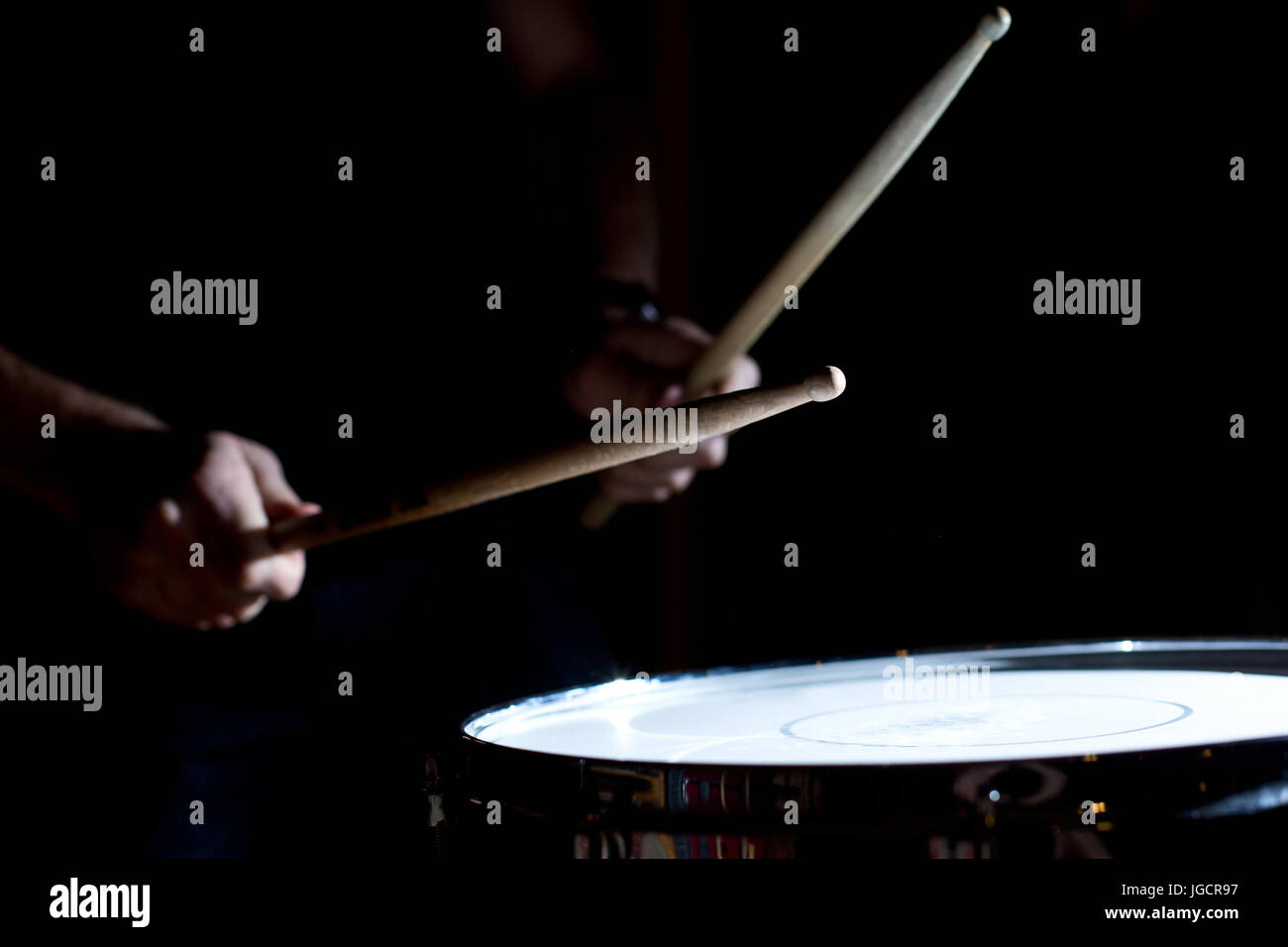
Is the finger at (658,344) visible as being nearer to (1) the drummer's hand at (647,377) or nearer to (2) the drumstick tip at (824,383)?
(1) the drummer's hand at (647,377)

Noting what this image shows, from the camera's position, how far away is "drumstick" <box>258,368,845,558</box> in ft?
1.76

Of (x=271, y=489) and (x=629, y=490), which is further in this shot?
(x=629, y=490)

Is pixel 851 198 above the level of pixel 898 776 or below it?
above

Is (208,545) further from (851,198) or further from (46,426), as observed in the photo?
(851,198)

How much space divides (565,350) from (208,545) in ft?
1.60

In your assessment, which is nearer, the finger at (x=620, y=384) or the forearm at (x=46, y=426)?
the forearm at (x=46, y=426)

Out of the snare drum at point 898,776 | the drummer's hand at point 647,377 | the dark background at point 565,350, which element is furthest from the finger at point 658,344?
the snare drum at point 898,776

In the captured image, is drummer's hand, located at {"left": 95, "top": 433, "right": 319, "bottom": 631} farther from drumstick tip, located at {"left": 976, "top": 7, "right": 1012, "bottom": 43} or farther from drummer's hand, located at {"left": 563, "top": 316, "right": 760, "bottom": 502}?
drumstick tip, located at {"left": 976, "top": 7, "right": 1012, "bottom": 43}

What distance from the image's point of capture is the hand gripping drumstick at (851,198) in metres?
0.78

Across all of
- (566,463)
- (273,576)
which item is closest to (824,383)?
(566,463)

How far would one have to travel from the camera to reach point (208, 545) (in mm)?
863

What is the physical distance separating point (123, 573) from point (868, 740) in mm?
638

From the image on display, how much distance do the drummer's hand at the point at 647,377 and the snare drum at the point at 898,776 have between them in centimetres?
47
